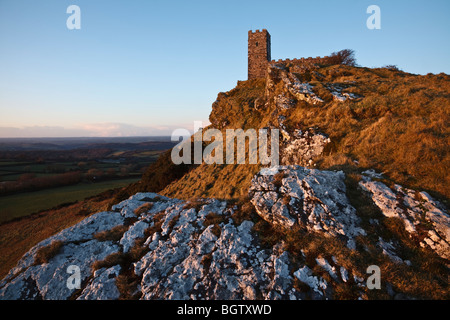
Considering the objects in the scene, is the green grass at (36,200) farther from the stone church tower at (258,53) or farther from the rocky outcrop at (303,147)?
the rocky outcrop at (303,147)

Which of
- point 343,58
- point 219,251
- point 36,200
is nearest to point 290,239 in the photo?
point 219,251

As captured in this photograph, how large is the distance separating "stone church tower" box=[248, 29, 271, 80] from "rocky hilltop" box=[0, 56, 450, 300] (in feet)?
94.5

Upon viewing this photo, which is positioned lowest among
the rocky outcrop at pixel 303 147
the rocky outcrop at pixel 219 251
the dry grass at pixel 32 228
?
the dry grass at pixel 32 228

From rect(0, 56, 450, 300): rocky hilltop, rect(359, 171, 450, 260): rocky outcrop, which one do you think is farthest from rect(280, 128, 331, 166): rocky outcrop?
rect(359, 171, 450, 260): rocky outcrop

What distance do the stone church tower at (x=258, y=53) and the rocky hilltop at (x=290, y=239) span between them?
1134 inches

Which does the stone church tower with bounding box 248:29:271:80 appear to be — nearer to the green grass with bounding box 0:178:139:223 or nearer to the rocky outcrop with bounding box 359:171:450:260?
the rocky outcrop with bounding box 359:171:450:260

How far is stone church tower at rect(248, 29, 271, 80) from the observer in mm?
35438

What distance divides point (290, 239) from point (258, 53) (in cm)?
3830

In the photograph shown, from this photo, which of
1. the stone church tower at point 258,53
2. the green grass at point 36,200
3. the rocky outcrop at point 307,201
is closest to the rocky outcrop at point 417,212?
the rocky outcrop at point 307,201

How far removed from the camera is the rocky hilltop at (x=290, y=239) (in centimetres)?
491

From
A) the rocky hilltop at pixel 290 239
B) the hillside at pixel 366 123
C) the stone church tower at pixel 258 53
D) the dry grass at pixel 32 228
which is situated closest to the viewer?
the rocky hilltop at pixel 290 239

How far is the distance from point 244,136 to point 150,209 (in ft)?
53.4

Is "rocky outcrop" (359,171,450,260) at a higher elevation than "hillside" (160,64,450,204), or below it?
below
